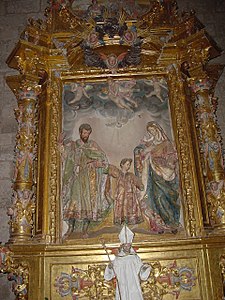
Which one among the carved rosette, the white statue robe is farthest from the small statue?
the carved rosette

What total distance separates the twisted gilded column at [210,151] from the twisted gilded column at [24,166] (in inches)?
79.2

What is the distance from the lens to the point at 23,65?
567 centimetres

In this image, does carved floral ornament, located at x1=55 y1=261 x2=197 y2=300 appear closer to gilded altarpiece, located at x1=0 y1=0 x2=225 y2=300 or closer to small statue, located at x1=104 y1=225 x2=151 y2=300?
gilded altarpiece, located at x1=0 y1=0 x2=225 y2=300

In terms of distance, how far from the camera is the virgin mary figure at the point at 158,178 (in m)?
4.94

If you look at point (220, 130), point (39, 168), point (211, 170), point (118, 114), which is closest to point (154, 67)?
point (118, 114)

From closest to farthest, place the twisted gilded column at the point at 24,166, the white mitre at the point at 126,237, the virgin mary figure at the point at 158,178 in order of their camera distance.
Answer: the white mitre at the point at 126,237
the twisted gilded column at the point at 24,166
the virgin mary figure at the point at 158,178

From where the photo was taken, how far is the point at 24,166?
5.10m

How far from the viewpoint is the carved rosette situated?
14.7ft

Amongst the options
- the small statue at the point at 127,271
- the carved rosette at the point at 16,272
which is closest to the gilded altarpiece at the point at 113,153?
the carved rosette at the point at 16,272

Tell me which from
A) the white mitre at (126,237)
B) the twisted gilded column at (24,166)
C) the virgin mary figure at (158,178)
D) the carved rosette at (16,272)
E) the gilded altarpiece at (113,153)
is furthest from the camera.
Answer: the virgin mary figure at (158,178)

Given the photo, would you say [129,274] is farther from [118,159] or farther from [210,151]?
[210,151]

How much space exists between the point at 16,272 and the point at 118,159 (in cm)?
175

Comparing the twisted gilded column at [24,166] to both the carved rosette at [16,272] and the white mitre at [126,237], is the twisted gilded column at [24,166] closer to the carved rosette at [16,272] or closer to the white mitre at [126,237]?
the carved rosette at [16,272]

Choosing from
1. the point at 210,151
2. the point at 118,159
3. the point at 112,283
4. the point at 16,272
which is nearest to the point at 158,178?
the point at 118,159
